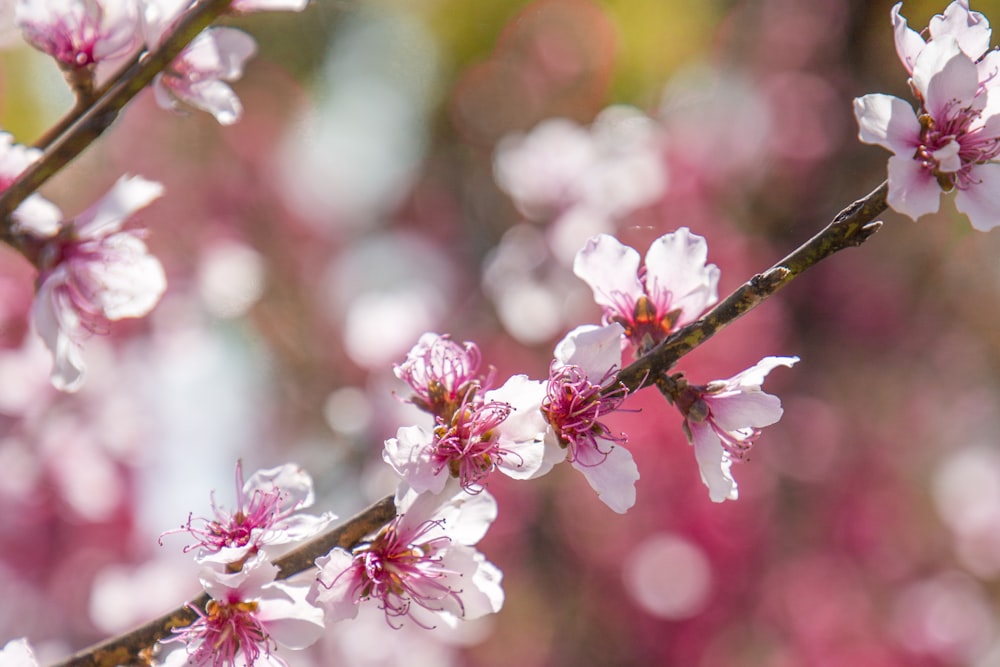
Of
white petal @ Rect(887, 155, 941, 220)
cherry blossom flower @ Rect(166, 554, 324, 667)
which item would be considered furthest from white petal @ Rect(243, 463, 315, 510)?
white petal @ Rect(887, 155, 941, 220)

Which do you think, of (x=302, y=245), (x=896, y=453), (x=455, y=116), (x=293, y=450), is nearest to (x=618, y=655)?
(x=293, y=450)

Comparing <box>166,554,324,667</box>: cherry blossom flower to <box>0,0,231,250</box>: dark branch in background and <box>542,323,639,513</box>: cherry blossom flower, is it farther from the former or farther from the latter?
<box>0,0,231,250</box>: dark branch in background

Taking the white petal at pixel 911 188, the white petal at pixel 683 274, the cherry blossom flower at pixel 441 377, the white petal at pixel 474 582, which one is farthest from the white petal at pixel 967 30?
the white petal at pixel 474 582

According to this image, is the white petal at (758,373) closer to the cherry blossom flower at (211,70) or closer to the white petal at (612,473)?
the white petal at (612,473)

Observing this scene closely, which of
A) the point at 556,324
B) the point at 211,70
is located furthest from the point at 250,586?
the point at 556,324

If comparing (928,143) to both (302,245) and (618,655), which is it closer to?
(618,655)

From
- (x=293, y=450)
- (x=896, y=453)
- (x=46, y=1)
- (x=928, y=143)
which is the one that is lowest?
(x=896, y=453)
